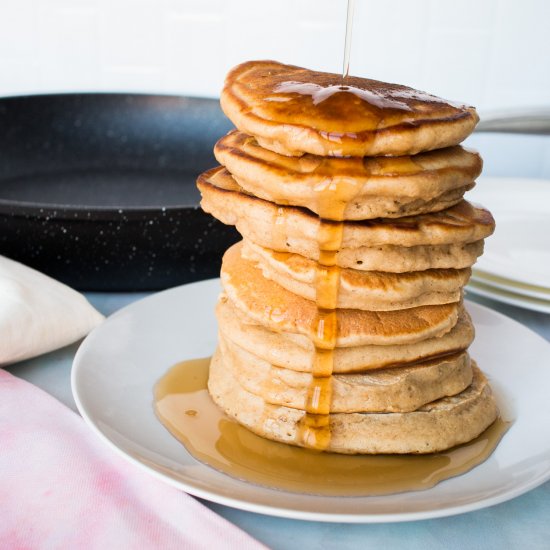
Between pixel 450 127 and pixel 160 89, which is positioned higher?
pixel 450 127

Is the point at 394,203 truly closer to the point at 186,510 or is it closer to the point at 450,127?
the point at 450,127

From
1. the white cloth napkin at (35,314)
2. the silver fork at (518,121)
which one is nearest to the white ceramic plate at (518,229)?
the silver fork at (518,121)

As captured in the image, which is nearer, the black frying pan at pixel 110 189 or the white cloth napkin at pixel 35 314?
the white cloth napkin at pixel 35 314

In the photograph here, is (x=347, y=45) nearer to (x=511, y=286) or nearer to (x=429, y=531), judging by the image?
(x=511, y=286)

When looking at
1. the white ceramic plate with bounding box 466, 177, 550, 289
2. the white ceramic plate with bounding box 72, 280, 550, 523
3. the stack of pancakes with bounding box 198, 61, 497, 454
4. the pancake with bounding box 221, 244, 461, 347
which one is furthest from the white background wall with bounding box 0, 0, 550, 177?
the pancake with bounding box 221, 244, 461, 347

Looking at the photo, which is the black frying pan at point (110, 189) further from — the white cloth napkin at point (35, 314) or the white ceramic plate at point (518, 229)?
the white ceramic plate at point (518, 229)

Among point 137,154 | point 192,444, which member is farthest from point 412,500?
point 137,154
